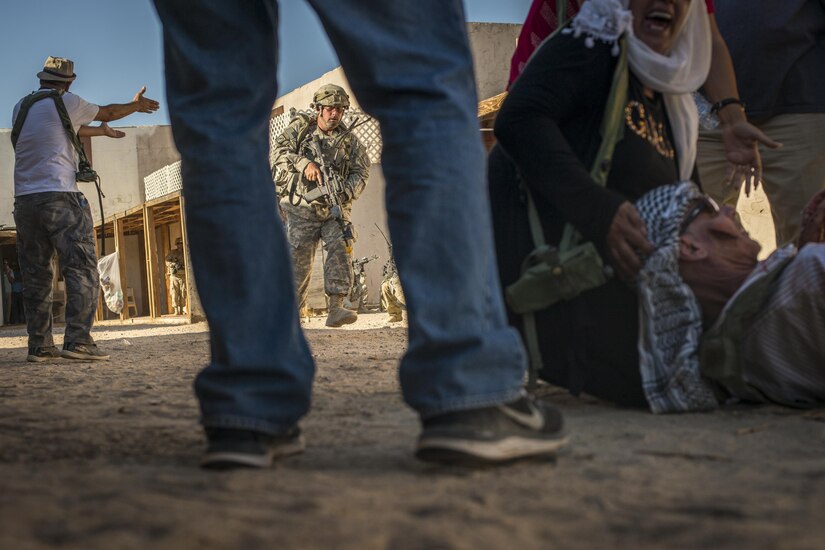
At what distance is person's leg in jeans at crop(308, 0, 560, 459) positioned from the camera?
139 cm

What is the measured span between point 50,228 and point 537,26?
12.2ft

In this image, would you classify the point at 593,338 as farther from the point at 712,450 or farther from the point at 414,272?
the point at 414,272

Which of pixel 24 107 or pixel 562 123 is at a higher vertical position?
pixel 24 107

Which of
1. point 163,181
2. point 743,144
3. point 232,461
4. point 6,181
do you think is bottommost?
point 232,461

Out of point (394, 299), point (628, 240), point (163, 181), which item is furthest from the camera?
point (163, 181)

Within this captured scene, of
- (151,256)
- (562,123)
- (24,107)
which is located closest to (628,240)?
(562,123)

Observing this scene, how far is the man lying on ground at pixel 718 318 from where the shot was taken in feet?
6.82

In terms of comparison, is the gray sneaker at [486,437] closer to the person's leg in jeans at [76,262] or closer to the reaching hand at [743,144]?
the reaching hand at [743,144]

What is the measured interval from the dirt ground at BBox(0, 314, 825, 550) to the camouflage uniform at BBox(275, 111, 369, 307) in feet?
18.3

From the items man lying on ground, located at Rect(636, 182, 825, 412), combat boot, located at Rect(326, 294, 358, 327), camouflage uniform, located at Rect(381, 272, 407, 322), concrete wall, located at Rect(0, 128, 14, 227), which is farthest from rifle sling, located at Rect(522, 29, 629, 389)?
concrete wall, located at Rect(0, 128, 14, 227)

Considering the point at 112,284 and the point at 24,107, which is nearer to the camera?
the point at 24,107

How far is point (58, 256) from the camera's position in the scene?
5.55 meters

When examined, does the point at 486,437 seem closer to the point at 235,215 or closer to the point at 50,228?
the point at 235,215

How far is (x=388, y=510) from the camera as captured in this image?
44.9 inches
